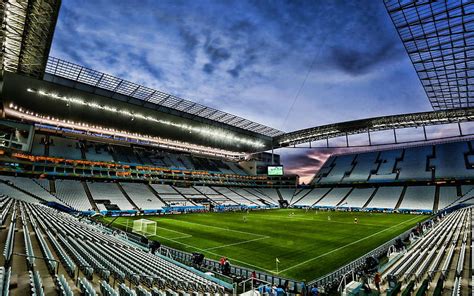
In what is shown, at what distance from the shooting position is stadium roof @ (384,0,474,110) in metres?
16.9

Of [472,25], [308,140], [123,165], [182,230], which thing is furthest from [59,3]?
[308,140]

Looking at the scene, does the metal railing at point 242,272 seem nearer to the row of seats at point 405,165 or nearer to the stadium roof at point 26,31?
the stadium roof at point 26,31

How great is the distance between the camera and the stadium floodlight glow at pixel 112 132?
146ft

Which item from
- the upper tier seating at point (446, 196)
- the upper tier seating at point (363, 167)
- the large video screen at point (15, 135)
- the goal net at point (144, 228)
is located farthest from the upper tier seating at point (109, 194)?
the upper tier seating at point (446, 196)

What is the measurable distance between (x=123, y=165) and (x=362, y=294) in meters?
56.6

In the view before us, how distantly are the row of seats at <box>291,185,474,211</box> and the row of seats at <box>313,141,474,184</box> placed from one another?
3.11 meters

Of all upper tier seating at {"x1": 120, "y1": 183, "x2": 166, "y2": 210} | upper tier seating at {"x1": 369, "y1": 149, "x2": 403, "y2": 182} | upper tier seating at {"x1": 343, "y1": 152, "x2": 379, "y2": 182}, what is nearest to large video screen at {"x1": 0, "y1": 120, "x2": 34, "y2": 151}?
upper tier seating at {"x1": 120, "y1": 183, "x2": 166, "y2": 210}

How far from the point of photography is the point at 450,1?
53.0 feet

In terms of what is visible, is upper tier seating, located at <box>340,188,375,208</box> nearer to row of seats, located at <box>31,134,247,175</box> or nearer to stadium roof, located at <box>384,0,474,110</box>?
row of seats, located at <box>31,134,247,175</box>

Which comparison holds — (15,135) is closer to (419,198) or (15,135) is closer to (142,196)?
(142,196)

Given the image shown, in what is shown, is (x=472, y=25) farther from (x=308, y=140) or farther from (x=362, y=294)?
(x=308, y=140)

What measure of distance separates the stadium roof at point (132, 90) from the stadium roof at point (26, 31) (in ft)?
17.3

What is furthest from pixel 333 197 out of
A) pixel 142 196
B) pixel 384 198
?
pixel 142 196

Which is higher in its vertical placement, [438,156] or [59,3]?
[59,3]
